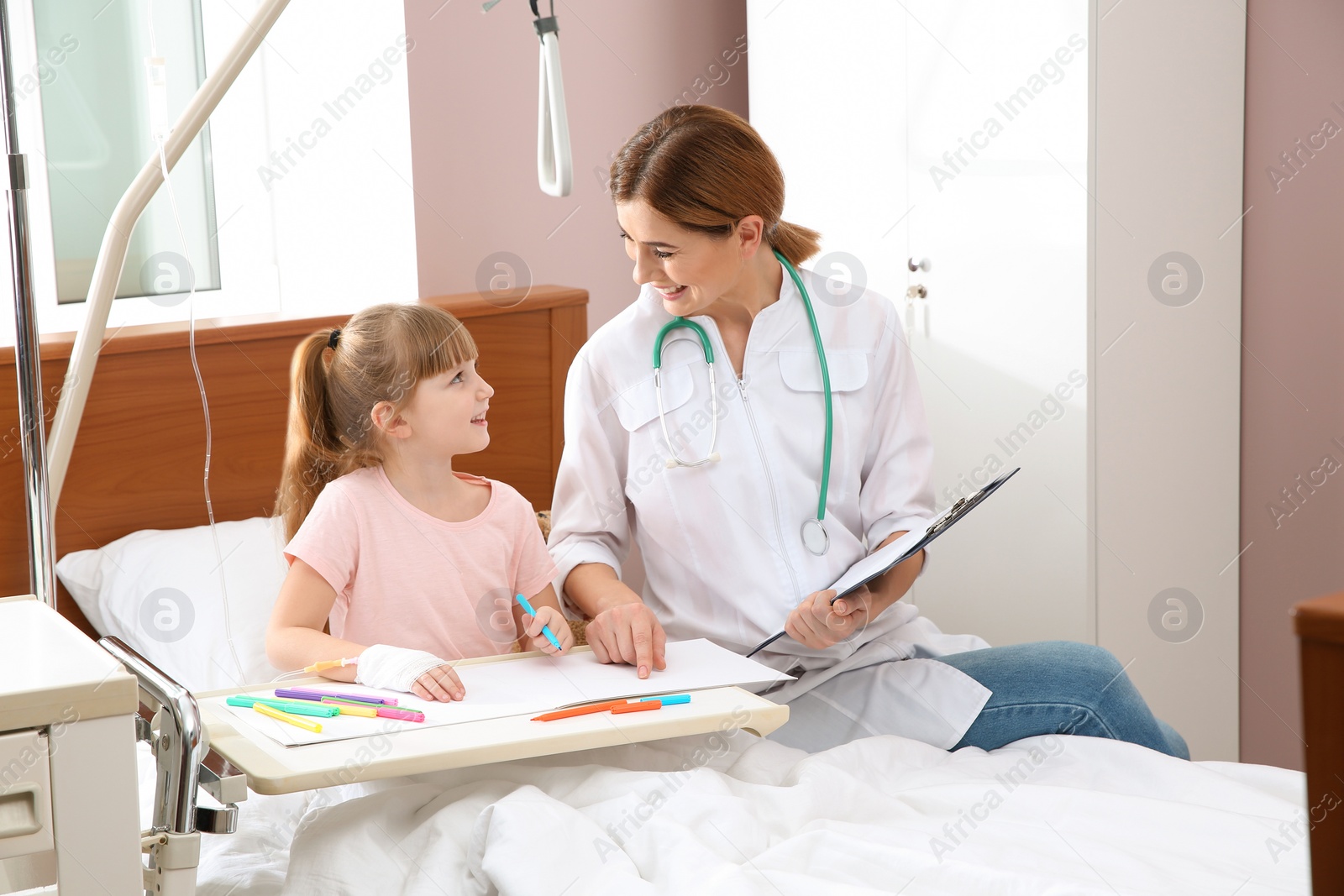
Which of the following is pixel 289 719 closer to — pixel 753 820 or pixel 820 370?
pixel 753 820

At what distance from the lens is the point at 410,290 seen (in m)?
2.31

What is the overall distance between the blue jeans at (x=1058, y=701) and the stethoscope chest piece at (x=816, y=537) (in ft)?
0.76

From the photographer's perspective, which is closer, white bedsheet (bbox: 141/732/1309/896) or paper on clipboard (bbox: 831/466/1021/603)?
white bedsheet (bbox: 141/732/1309/896)

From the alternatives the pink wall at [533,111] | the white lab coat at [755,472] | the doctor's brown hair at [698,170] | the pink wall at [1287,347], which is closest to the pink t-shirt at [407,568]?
the white lab coat at [755,472]

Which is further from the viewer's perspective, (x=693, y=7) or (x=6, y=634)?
(x=693, y=7)

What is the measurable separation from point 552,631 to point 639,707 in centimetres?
21

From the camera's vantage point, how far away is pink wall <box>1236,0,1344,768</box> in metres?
2.04

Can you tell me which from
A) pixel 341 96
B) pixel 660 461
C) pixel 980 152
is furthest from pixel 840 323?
pixel 341 96

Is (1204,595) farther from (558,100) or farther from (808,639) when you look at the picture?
(558,100)

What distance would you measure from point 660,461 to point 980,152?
3.03ft

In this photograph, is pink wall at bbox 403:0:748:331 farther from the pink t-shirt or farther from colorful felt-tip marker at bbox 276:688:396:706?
colorful felt-tip marker at bbox 276:688:396:706

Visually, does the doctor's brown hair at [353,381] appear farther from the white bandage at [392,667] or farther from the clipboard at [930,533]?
the clipboard at [930,533]

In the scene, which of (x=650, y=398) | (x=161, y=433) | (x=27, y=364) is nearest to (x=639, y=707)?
(x=650, y=398)

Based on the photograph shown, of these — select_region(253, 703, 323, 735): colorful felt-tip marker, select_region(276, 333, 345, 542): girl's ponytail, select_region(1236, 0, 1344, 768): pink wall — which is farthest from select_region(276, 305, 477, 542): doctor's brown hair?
select_region(1236, 0, 1344, 768): pink wall
